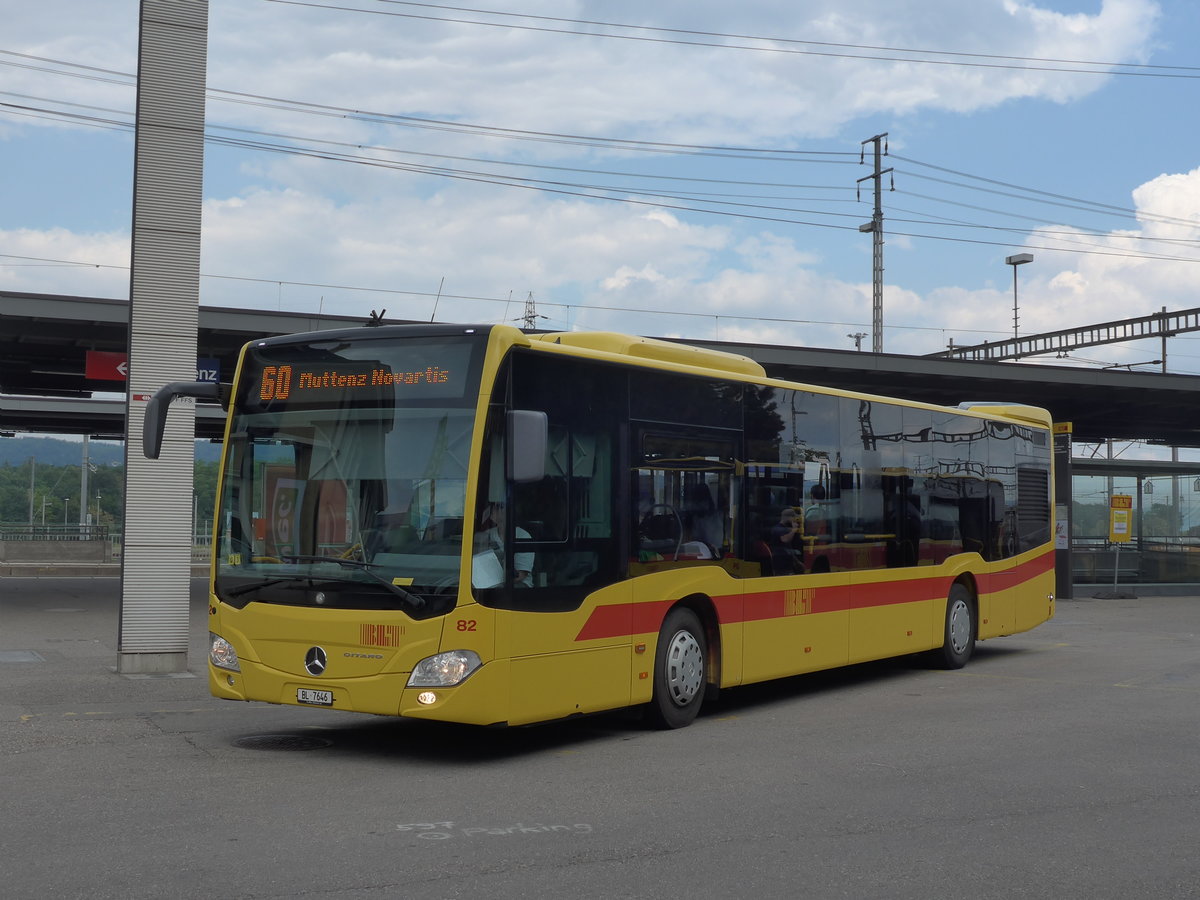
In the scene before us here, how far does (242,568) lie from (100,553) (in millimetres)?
36809

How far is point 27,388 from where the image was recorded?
36219 millimetres

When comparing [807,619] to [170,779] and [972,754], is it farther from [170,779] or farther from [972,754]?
[170,779]

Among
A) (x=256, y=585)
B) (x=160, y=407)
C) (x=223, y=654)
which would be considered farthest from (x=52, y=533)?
(x=256, y=585)

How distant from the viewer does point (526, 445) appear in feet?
28.2

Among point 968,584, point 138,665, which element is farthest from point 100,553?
point 968,584

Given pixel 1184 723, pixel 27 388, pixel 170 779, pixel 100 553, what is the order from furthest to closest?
pixel 100 553, pixel 27 388, pixel 1184 723, pixel 170 779

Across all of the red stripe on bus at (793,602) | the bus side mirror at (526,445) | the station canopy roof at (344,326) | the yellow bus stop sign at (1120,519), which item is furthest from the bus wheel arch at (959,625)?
the yellow bus stop sign at (1120,519)

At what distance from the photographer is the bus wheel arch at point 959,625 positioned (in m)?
15.1

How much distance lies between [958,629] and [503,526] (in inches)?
327

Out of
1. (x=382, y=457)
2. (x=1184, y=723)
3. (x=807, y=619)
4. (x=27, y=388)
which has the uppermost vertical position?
(x=27, y=388)

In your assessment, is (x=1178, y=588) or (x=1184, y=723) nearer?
(x=1184, y=723)

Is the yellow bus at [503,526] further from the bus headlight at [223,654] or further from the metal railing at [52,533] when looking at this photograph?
the metal railing at [52,533]

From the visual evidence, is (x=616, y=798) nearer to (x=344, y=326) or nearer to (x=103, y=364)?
(x=344, y=326)

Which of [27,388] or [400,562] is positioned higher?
[27,388]
